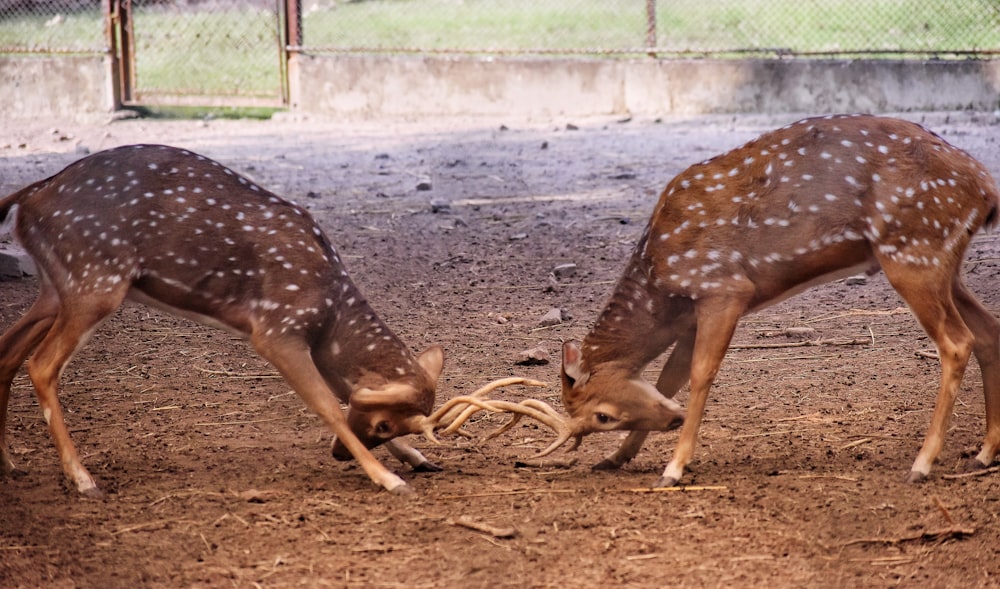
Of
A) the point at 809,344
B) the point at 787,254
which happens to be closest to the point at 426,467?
the point at 787,254

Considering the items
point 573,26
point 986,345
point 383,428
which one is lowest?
point 383,428

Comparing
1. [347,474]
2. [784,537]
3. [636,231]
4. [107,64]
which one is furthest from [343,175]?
[784,537]

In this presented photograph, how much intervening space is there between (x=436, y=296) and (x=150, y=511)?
3.55m

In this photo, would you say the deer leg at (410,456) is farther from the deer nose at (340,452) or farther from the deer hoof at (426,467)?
the deer nose at (340,452)

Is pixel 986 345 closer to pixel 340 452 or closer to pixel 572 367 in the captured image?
pixel 572 367

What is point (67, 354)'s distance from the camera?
455cm

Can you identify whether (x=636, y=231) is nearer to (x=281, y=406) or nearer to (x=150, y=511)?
(x=281, y=406)

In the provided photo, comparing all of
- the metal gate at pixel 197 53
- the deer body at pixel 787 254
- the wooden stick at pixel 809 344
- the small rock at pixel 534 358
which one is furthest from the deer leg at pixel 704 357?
the metal gate at pixel 197 53

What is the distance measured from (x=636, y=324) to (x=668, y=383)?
411 millimetres

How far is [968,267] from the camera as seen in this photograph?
306 inches

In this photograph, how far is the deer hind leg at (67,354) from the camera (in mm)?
4516

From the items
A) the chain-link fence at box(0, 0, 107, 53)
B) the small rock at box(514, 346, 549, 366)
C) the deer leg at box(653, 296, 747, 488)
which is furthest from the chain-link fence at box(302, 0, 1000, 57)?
the deer leg at box(653, 296, 747, 488)

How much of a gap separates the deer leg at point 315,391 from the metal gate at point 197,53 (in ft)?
37.9

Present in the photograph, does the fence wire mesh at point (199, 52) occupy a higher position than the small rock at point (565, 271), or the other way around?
the fence wire mesh at point (199, 52)
